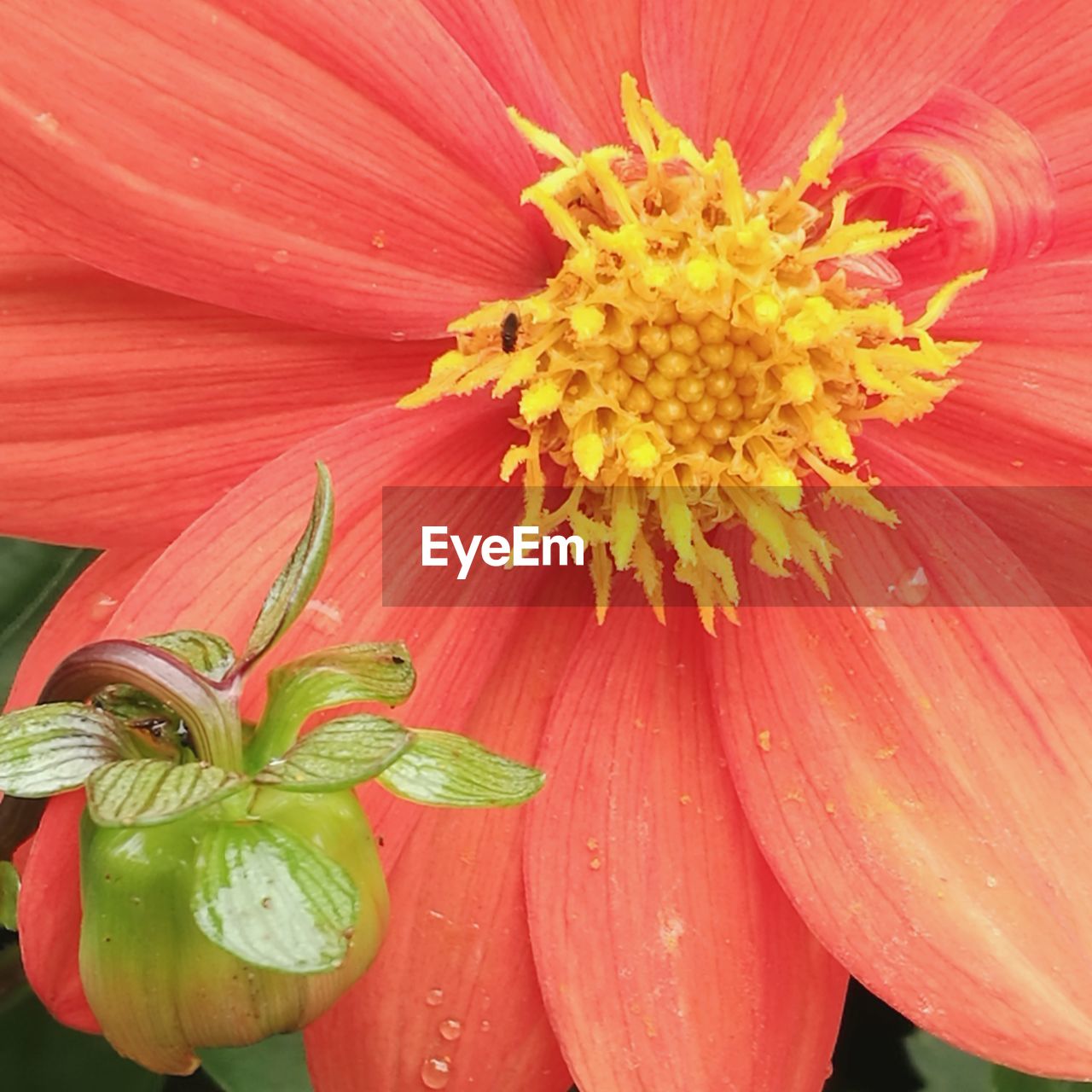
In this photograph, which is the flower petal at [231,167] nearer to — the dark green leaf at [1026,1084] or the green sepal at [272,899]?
the green sepal at [272,899]

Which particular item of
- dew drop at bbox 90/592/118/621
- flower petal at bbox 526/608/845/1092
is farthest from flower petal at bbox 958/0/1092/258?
dew drop at bbox 90/592/118/621

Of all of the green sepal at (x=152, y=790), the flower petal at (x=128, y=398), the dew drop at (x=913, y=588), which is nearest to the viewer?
the green sepal at (x=152, y=790)

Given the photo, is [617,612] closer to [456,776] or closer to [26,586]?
[456,776]

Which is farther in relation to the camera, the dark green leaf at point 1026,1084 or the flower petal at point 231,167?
the dark green leaf at point 1026,1084

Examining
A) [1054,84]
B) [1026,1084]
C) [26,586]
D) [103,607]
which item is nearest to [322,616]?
[103,607]

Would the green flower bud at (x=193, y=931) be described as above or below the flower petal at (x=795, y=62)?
below

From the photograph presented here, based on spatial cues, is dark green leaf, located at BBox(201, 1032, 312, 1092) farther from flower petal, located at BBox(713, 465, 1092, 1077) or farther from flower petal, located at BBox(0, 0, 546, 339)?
flower petal, located at BBox(0, 0, 546, 339)

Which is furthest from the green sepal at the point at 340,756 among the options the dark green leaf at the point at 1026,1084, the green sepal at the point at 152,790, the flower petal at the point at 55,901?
the dark green leaf at the point at 1026,1084
